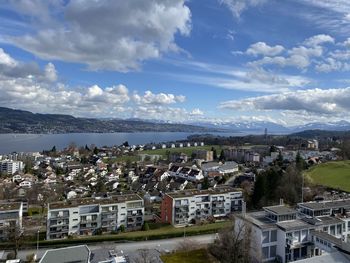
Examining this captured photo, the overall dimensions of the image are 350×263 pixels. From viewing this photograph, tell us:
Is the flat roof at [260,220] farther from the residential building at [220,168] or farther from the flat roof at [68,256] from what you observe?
the residential building at [220,168]

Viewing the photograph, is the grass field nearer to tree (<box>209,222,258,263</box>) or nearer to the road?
the road

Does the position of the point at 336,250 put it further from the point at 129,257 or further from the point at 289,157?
the point at 289,157

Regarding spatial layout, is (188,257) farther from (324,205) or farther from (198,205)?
(198,205)

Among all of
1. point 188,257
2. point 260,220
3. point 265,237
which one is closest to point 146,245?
point 188,257

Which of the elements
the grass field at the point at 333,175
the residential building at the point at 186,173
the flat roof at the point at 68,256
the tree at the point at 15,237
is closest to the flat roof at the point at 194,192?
the grass field at the point at 333,175

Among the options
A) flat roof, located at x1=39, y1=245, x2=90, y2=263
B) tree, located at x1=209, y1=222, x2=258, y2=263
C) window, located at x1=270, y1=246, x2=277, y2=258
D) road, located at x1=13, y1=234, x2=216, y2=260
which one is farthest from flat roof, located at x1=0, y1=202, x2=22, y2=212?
window, located at x1=270, y1=246, x2=277, y2=258
